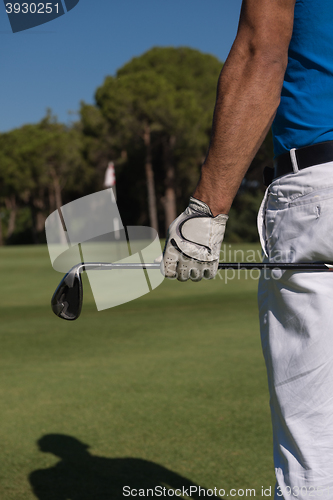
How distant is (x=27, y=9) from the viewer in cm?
359

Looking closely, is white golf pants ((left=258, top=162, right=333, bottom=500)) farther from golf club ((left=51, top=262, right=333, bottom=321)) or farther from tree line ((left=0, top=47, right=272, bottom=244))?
tree line ((left=0, top=47, right=272, bottom=244))

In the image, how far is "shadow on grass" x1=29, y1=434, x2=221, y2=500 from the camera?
7.87 feet

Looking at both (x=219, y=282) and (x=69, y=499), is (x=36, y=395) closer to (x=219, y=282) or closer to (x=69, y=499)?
(x=69, y=499)

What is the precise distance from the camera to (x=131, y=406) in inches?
138

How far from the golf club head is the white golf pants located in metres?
0.54

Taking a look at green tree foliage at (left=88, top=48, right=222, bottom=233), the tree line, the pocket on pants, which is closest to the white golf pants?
the pocket on pants

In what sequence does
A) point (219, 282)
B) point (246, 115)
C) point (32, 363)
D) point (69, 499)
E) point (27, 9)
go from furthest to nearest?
point (219, 282) → point (32, 363) → point (27, 9) → point (69, 499) → point (246, 115)

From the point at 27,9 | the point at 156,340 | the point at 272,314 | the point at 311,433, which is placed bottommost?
the point at 156,340

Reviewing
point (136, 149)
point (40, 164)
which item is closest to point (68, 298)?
point (136, 149)

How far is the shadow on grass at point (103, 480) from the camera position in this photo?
2.40 m

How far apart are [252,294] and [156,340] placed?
3.85 metres

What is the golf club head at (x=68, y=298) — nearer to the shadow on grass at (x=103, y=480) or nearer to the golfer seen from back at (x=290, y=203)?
the golfer seen from back at (x=290, y=203)

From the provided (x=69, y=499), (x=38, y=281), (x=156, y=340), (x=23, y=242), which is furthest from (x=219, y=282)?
(x=23, y=242)
